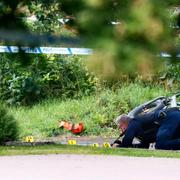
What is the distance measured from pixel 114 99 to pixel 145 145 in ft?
12.8

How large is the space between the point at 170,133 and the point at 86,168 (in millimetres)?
2257

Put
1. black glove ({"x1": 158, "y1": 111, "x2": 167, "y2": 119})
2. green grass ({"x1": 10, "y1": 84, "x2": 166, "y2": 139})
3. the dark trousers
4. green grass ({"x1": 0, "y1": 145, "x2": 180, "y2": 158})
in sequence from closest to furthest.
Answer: green grass ({"x1": 0, "y1": 145, "x2": 180, "y2": 158}) → the dark trousers → black glove ({"x1": 158, "y1": 111, "x2": 167, "y2": 119}) → green grass ({"x1": 10, "y1": 84, "x2": 166, "y2": 139})

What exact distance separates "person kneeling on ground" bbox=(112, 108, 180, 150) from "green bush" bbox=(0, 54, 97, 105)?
4.86 metres

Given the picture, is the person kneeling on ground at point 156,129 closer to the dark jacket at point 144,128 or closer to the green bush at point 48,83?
the dark jacket at point 144,128

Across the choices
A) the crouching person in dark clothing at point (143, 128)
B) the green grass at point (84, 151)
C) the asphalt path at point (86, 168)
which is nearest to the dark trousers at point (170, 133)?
the crouching person in dark clothing at point (143, 128)

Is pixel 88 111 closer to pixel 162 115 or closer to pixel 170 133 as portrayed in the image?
pixel 162 115

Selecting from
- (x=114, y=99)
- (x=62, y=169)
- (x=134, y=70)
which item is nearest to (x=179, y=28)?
(x=134, y=70)

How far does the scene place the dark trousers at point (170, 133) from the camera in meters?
9.55

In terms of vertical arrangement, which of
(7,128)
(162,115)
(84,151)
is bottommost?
(84,151)

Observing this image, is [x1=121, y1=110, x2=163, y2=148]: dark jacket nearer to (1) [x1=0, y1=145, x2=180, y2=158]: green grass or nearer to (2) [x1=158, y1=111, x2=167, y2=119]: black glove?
(2) [x1=158, y1=111, x2=167, y2=119]: black glove

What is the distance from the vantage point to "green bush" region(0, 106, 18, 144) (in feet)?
34.9

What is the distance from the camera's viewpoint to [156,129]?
32.9 feet

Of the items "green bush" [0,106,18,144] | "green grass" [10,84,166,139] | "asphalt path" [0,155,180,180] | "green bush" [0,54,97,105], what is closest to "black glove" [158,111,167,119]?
"asphalt path" [0,155,180,180]

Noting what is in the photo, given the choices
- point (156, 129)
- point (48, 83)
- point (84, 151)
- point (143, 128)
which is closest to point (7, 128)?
point (84, 151)
